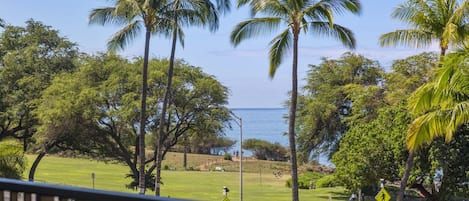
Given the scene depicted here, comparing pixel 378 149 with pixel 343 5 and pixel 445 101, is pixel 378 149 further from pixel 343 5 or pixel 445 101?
pixel 445 101

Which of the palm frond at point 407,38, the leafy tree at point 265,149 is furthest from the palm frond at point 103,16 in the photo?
the leafy tree at point 265,149

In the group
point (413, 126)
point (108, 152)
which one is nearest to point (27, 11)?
point (108, 152)

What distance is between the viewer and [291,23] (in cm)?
1630

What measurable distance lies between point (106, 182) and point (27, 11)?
1475 centimetres

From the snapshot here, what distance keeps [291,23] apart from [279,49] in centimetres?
86

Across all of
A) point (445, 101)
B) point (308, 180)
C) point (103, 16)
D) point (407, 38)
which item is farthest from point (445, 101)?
point (308, 180)

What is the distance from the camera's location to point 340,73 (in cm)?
3453

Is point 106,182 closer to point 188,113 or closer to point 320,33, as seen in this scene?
point 188,113

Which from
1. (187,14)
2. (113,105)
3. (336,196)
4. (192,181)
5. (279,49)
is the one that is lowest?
(336,196)

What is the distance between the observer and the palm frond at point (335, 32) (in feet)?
53.8

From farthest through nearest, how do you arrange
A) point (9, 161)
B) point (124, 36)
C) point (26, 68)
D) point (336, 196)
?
1. point (336, 196)
2. point (26, 68)
3. point (9, 161)
4. point (124, 36)

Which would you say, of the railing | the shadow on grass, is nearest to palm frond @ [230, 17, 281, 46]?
the railing

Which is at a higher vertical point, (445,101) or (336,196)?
(445,101)

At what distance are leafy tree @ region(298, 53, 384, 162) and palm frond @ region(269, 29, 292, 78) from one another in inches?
599
